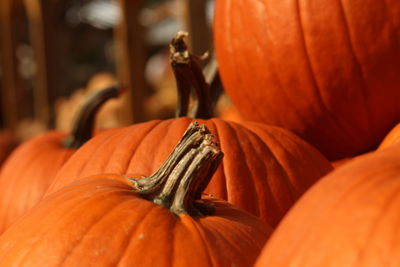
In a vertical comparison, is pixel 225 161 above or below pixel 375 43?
below

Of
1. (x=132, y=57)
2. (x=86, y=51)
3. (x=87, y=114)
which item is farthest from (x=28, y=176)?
(x=86, y=51)

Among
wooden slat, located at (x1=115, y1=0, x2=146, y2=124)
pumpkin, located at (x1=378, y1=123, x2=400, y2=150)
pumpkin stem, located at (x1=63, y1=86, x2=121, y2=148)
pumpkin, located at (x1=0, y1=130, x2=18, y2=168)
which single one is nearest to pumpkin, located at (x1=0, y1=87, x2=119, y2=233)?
pumpkin stem, located at (x1=63, y1=86, x2=121, y2=148)

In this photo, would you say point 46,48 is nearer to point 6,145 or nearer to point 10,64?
point 10,64

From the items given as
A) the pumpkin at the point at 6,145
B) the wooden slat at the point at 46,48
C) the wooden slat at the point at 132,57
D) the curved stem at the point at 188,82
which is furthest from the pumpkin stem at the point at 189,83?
the wooden slat at the point at 46,48

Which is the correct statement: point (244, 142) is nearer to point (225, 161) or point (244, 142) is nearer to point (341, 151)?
point (225, 161)

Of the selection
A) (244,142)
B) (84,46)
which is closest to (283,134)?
(244,142)

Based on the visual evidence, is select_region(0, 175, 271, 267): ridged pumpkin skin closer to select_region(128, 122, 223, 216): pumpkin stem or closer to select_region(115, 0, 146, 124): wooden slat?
select_region(128, 122, 223, 216): pumpkin stem
